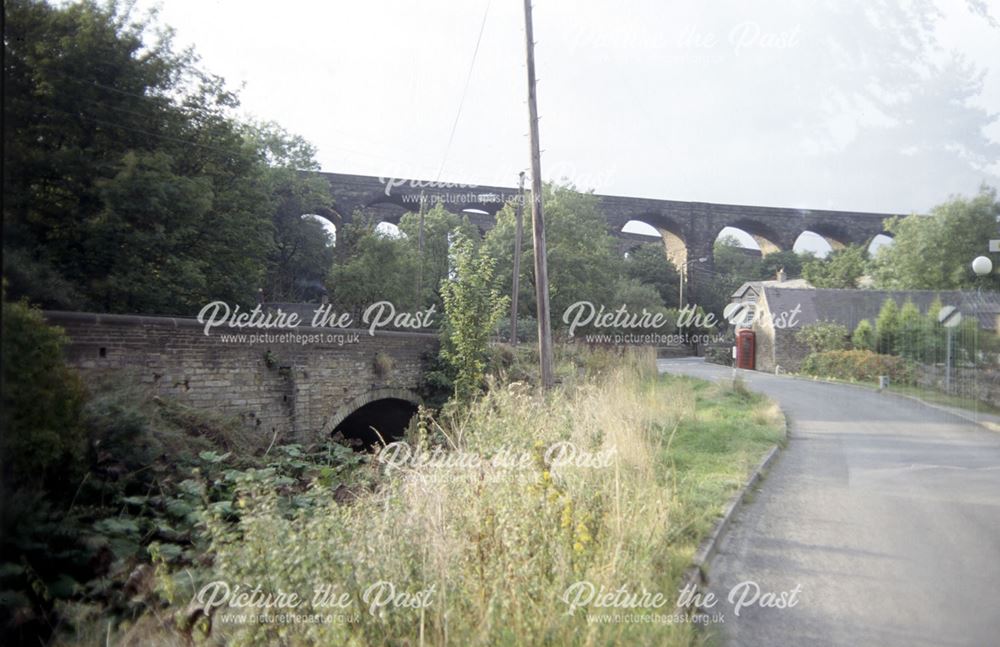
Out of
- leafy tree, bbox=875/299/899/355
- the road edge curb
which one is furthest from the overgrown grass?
leafy tree, bbox=875/299/899/355

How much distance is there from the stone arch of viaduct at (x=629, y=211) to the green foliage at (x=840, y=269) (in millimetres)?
3637

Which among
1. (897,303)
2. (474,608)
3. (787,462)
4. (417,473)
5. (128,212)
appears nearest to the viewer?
(474,608)

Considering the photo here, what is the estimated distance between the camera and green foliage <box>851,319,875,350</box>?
1878 cm

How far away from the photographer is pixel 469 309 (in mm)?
15781

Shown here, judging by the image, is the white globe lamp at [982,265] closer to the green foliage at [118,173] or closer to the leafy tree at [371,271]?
the green foliage at [118,173]

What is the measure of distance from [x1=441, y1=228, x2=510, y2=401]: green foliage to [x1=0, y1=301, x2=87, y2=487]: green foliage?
9.90m

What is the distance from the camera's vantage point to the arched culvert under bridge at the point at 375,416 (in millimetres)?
14805

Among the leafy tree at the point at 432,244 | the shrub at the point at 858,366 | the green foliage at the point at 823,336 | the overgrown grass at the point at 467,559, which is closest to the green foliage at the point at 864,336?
the shrub at the point at 858,366

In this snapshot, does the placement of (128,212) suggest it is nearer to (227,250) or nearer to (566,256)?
(227,250)

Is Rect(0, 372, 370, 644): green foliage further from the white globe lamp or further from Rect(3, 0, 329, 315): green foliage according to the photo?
the white globe lamp

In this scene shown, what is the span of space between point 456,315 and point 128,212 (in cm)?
760

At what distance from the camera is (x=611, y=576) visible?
153 inches

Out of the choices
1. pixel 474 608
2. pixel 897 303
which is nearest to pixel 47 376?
pixel 474 608

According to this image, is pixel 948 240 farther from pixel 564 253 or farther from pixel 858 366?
pixel 564 253
